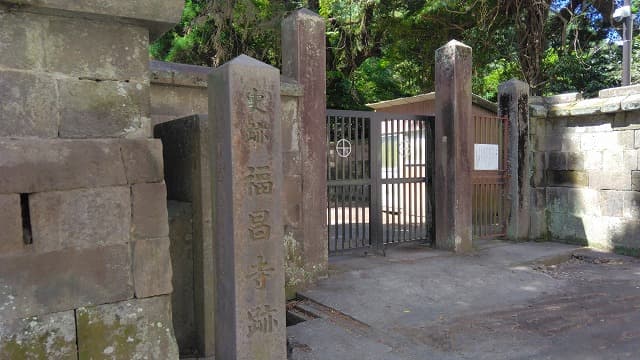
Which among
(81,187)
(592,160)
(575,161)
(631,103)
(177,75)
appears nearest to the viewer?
(81,187)

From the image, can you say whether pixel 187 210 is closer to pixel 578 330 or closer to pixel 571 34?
pixel 578 330

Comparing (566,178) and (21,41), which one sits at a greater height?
(21,41)

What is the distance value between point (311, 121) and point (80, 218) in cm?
329

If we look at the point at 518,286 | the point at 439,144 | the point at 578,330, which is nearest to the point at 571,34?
the point at 439,144

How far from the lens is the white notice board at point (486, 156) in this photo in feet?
26.2

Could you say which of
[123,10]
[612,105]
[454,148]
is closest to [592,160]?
[612,105]

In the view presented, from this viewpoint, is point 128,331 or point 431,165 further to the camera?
point 431,165

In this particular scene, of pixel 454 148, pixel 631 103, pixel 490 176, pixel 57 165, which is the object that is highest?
pixel 631 103

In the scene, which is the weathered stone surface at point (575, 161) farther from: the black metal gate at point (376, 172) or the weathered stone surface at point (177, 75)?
the weathered stone surface at point (177, 75)

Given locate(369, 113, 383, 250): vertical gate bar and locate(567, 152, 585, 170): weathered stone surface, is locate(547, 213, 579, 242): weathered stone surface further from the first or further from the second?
locate(369, 113, 383, 250): vertical gate bar

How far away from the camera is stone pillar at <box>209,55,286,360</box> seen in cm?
321

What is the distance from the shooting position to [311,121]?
5.74 meters

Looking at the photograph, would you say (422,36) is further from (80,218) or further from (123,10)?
(80,218)

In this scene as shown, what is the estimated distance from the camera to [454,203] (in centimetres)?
729
